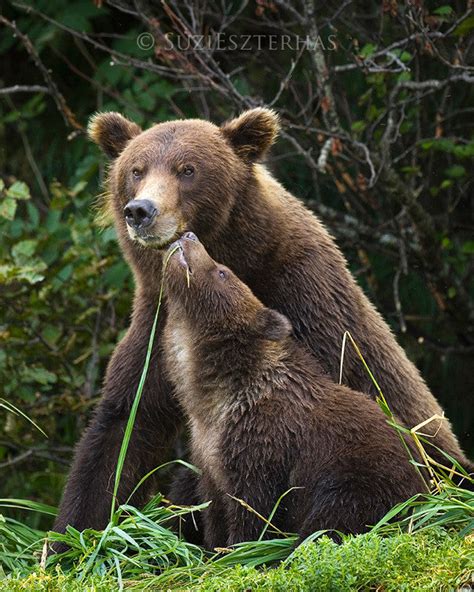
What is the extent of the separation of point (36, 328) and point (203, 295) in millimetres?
3489

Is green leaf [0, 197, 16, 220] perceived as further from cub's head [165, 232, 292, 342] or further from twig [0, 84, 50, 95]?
cub's head [165, 232, 292, 342]

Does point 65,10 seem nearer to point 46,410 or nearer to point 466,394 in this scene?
point 46,410

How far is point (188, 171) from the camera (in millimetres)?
6238

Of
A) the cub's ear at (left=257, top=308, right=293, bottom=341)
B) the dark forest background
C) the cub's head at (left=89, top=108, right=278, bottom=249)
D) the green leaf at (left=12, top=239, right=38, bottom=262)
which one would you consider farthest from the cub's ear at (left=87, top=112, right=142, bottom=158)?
the green leaf at (left=12, top=239, right=38, bottom=262)

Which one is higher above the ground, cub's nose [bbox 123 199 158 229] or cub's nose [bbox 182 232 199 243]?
cub's nose [bbox 123 199 158 229]

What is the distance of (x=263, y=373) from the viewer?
583 cm

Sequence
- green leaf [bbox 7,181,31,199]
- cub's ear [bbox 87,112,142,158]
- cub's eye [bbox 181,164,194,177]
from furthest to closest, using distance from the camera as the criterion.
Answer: green leaf [bbox 7,181,31,199] → cub's ear [bbox 87,112,142,158] → cub's eye [bbox 181,164,194,177]

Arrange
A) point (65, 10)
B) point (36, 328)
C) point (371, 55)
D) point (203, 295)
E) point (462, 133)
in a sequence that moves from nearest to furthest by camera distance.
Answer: point (203, 295) < point (371, 55) < point (36, 328) < point (462, 133) < point (65, 10)

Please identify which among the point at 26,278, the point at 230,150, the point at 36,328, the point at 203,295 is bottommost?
the point at 36,328

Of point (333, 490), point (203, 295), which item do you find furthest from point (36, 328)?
point (333, 490)

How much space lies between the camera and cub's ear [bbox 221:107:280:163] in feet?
21.4

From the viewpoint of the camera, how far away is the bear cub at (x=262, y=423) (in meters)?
5.54

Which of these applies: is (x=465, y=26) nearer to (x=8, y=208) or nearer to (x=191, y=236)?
(x=191, y=236)

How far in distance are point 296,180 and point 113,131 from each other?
3.86m
